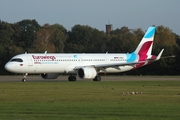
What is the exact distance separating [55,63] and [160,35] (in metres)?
61.1

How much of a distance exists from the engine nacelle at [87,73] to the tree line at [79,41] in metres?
28.4

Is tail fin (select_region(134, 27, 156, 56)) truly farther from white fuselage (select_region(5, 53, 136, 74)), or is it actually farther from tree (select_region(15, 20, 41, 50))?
tree (select_region(15, 20, 41, 50))

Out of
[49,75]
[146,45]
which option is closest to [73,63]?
[49,75]

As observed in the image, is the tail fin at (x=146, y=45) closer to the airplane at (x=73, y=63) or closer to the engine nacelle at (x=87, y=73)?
the airplane at (x=73, y=63)

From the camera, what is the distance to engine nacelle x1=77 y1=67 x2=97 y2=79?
2207 inches

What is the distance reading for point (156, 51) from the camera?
88.8 meters

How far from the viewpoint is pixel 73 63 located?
5825cm

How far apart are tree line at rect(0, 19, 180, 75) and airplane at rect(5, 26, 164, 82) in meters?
21.7

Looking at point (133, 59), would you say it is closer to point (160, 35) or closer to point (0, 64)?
point (0, 64)

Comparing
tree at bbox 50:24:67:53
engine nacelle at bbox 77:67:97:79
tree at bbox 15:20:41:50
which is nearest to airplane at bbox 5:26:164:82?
engine nacelle at bbox 77:67:97:79

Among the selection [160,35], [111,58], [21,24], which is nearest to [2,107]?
[111,58]

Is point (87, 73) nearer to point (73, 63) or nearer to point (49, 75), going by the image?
point (73, 63)

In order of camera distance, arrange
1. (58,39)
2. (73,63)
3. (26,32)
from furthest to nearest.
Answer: (58,39)
(26,32)
(73,63)

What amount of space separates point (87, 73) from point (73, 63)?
109 inches
